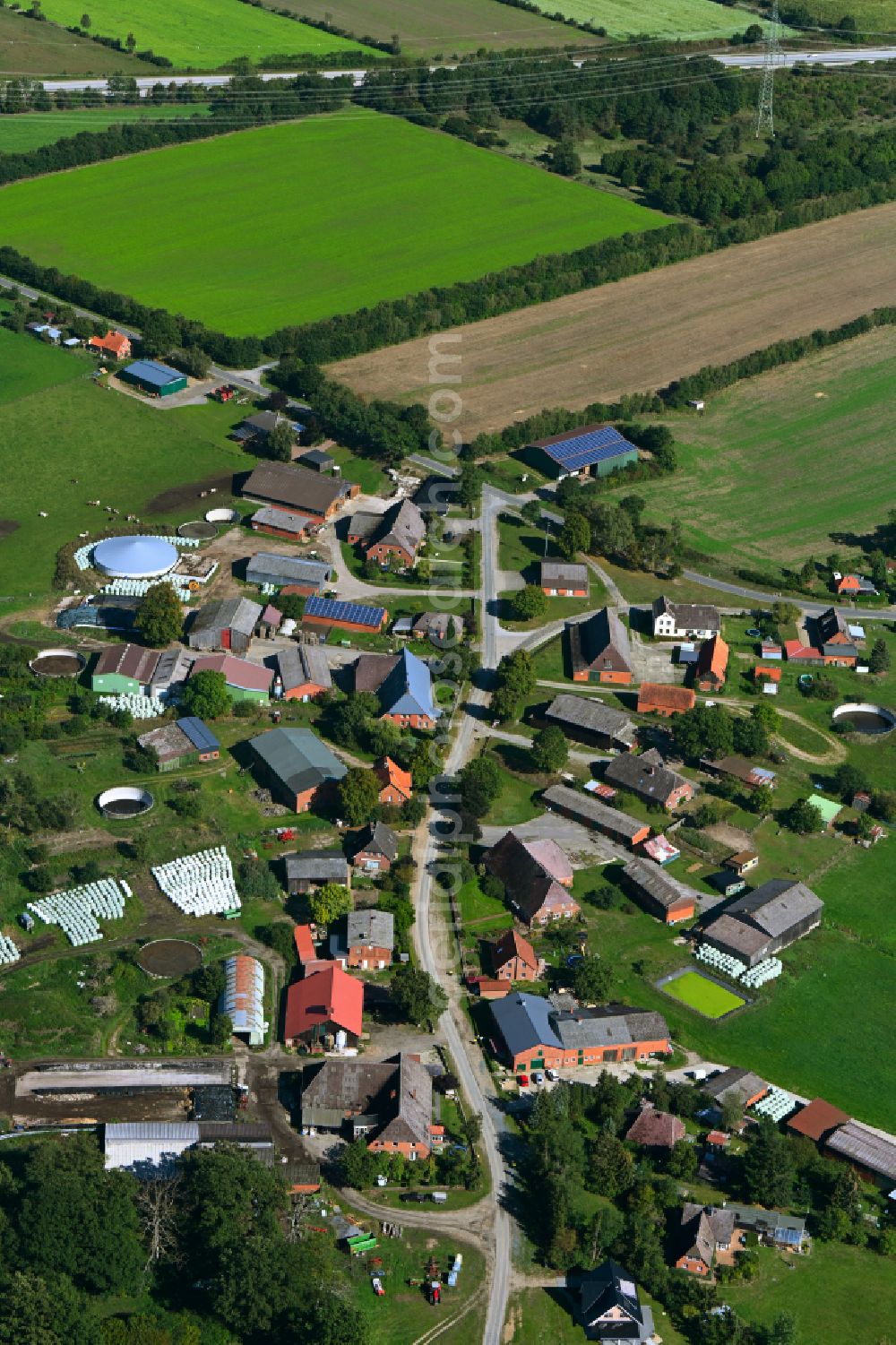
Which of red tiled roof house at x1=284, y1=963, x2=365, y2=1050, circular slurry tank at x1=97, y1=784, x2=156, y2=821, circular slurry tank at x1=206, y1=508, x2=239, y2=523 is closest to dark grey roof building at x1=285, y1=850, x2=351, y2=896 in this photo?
red tiled roof house at x1=284, y1=963, x2=365, y2=1050

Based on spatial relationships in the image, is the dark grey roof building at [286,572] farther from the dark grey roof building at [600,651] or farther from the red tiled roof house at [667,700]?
the red tiled roof house at [667,700]

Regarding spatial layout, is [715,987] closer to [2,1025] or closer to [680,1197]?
[680,1197]

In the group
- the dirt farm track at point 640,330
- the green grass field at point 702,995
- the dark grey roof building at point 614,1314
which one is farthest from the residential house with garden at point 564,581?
the dark grey roof building at point 614,1314

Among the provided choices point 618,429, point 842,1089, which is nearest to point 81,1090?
point 842,1089

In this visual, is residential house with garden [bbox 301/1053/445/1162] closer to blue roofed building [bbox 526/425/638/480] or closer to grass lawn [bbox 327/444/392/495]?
grass lawn [bbox 327/444/392/495]

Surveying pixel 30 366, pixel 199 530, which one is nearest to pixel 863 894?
pixel 199 530

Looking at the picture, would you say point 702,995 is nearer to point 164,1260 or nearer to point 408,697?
point 408,697
